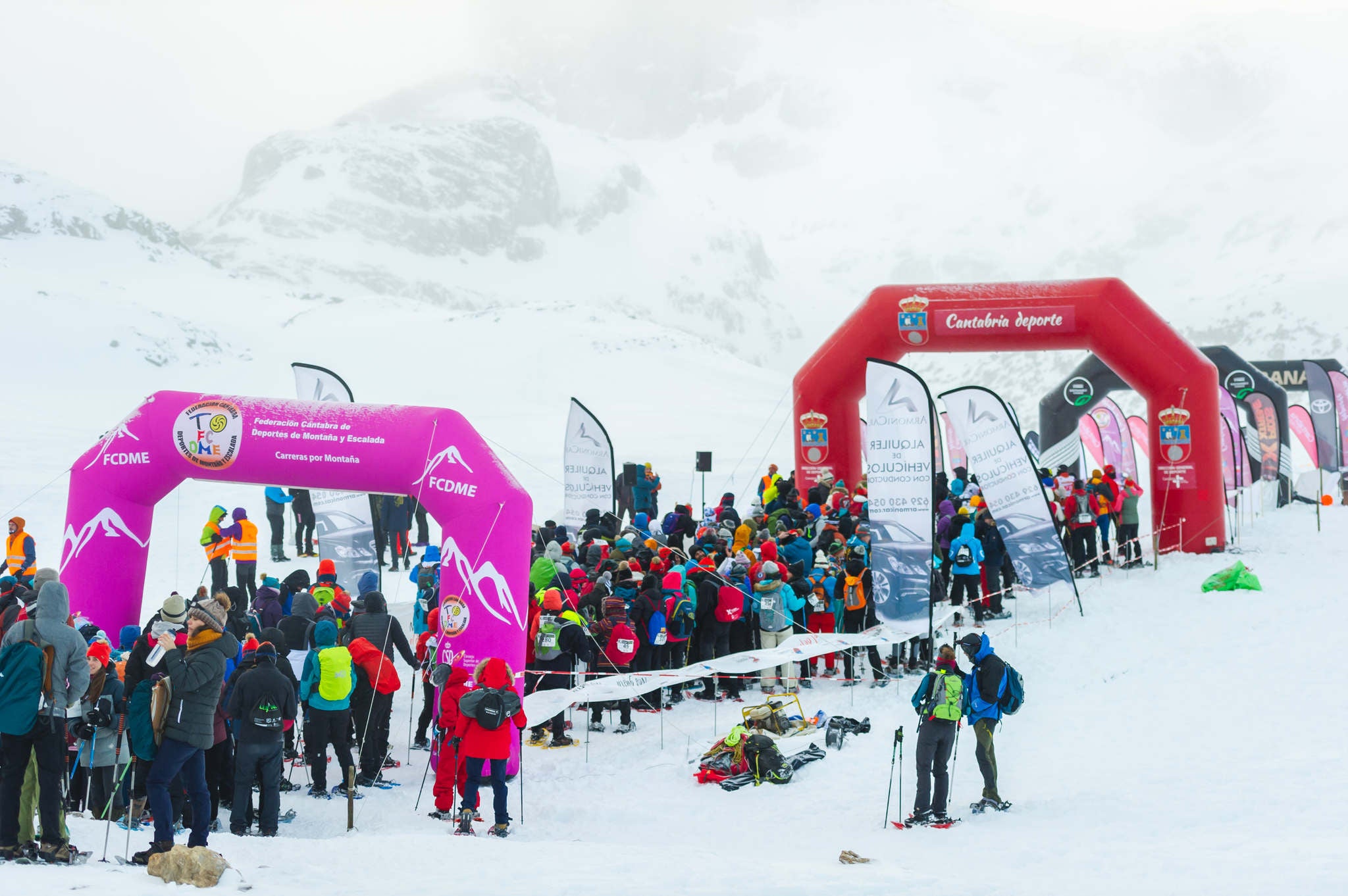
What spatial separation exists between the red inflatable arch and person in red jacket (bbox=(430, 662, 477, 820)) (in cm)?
1035

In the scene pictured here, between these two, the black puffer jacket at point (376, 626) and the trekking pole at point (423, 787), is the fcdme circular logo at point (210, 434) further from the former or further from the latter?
the trekking pole at point (423, 787)

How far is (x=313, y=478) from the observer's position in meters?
10.4

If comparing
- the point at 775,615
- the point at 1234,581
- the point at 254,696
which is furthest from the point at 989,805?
the point at 1234,581

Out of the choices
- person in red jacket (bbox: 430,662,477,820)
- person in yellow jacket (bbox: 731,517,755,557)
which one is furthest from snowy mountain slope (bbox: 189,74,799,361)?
person in red jacket (bbox: 430,662,477,820)

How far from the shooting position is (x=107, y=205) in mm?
82062

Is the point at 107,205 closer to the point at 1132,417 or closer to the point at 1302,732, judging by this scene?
the point at 1132,417

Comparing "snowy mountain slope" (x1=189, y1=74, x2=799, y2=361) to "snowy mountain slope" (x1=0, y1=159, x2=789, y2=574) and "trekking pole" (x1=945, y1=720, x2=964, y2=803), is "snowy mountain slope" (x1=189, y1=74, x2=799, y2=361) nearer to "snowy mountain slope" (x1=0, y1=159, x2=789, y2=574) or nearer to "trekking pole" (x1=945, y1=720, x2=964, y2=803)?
"snowy mountain slope" (x1=0, y1=159, x2=789, y2=574)

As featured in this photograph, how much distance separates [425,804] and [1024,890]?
4.33 m

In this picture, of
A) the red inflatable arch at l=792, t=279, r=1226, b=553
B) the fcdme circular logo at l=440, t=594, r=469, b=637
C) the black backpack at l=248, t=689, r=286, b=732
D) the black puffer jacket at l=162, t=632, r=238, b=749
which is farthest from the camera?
the red inflatable arch at l=792, t=279, r=1226, b=553

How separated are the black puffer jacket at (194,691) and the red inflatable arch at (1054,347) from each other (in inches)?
482

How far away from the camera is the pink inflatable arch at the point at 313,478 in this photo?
9.43 metres

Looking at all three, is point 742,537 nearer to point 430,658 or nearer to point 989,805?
point 430,658

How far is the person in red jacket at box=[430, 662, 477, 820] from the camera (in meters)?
7.77

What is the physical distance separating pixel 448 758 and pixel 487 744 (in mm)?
570
